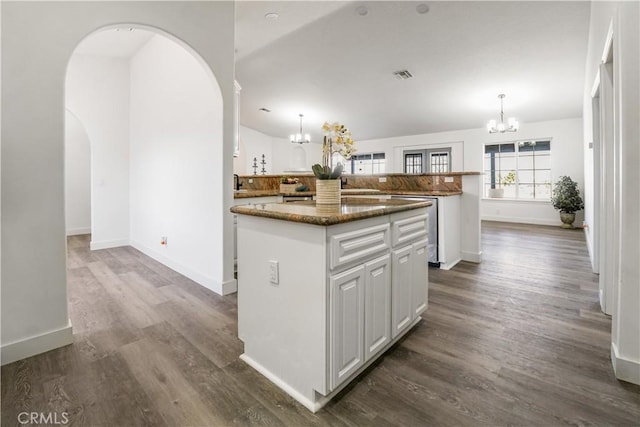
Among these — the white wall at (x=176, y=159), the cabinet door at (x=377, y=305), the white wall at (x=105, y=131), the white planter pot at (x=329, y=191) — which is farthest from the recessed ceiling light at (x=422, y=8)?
the white wall at (x=105, y=131)

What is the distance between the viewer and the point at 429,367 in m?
1.80

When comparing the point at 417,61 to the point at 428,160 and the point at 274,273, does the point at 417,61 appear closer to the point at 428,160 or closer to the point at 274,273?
the point at 428,160

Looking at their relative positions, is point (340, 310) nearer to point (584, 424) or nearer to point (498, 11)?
point (584, 424)

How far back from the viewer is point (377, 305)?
1.75m

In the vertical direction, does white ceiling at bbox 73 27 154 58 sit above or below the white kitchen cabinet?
above

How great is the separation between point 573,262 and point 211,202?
455 centimetres

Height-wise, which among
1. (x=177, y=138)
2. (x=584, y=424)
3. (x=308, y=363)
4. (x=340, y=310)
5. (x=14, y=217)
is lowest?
(x=584, y=424)

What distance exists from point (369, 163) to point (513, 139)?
4151 millimetres

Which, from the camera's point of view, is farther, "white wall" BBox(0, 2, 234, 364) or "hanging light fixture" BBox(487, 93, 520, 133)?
"hanging light fixture" BBox(487, 93, 520, 133)

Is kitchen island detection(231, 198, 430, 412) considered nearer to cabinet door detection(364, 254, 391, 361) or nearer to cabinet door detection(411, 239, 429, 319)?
cabinet door detection(364, 254, 391, 361)

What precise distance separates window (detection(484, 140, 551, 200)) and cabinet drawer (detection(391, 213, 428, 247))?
7297 millimetres

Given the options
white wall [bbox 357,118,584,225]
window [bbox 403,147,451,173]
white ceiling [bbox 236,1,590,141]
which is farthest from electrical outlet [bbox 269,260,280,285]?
window [bbox 403,147,451,173]

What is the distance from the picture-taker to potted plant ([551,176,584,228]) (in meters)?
6.69

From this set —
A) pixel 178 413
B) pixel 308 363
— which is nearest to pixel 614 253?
pixel 308 363
